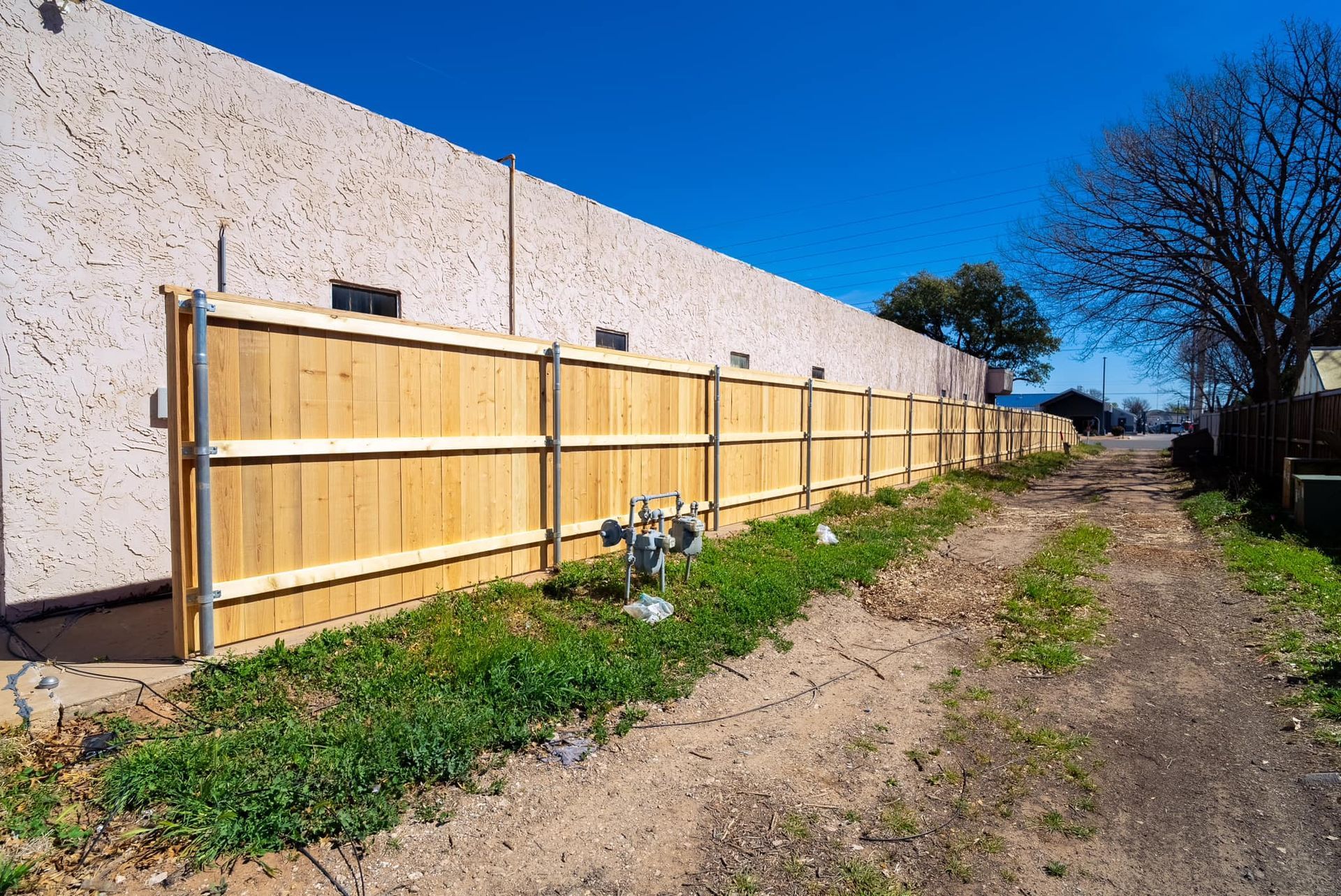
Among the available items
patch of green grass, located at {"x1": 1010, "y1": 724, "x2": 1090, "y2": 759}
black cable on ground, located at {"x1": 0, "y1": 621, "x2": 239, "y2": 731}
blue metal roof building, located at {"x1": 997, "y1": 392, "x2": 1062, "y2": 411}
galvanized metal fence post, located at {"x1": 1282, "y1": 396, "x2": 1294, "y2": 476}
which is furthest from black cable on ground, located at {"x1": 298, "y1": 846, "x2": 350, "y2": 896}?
blue metal roof building, located at {"x1": 997, "y1": 392, "x2": 1062, "y2": 411}

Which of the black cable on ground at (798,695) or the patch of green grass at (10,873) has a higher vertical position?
the patch of green grass at (10,873)

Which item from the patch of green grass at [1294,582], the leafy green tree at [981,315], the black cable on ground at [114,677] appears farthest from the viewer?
the leafy green tree at [981,315]

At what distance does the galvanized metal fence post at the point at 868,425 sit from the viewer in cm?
1216

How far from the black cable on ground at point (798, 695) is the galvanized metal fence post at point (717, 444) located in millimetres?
2929

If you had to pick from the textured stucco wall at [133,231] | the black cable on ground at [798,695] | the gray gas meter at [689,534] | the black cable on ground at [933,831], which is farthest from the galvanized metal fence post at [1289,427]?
the textured stucco wall at [133,231]

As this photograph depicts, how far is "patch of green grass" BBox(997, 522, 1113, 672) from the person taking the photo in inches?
208

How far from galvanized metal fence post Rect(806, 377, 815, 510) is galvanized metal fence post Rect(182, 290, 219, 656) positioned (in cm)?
→ 758

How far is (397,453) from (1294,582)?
840 cm

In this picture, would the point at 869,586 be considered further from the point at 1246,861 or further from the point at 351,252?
the point at 351,252

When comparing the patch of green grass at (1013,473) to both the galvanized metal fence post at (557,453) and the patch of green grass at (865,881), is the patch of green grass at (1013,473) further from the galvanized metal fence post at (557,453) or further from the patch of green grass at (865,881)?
the patch of green grass at (865,881)

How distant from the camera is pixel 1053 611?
6.41m

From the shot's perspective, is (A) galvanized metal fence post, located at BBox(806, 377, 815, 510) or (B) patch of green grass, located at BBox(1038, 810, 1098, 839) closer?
(B) patch of green grass, located at BBox(1038, 810, 1098, 839)

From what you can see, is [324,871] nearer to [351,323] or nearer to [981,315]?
[351,323]

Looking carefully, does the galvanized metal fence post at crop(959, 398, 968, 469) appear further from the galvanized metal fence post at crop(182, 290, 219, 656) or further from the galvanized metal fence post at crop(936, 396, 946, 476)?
the galvanized metal fence post at crop(182, 290, 219, 656)
